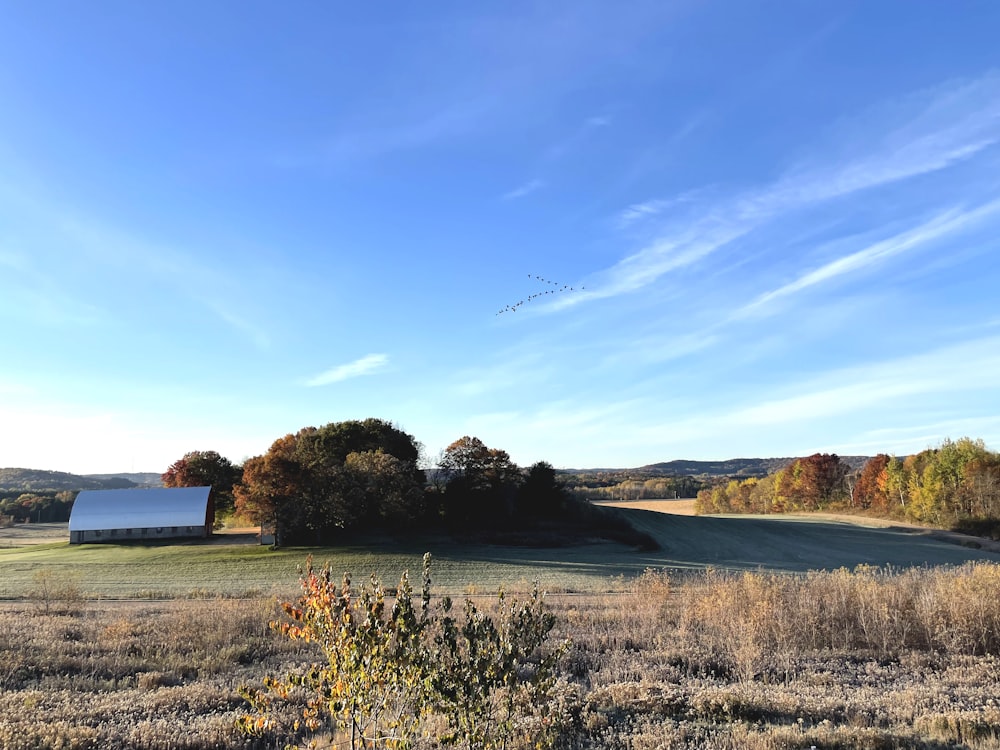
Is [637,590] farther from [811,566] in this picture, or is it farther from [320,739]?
[811,566]

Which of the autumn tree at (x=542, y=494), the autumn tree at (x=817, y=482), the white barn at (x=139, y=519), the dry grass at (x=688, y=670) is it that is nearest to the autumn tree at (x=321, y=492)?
the autumn tree at (x=542, y=494)

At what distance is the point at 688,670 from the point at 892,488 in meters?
87.8

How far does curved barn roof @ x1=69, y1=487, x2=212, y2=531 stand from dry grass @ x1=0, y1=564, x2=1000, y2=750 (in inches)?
1709

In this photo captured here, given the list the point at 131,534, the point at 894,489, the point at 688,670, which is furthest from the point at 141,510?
the point at 894,489

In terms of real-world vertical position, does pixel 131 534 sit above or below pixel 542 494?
below

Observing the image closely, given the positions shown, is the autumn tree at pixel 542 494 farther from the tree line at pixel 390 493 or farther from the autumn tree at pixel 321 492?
the autumn tree at pixel 321 492

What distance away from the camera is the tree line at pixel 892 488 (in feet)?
225

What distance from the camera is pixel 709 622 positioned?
45.1 ft

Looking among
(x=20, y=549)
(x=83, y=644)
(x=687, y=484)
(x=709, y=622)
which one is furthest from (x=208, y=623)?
(x=687, y=484)

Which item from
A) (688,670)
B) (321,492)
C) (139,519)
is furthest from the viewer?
(139,519)

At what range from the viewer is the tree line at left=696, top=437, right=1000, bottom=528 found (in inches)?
2699

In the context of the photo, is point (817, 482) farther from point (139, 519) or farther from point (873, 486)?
point (139, 519)

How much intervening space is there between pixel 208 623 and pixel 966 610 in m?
A: 15.4

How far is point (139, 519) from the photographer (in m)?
56.8
